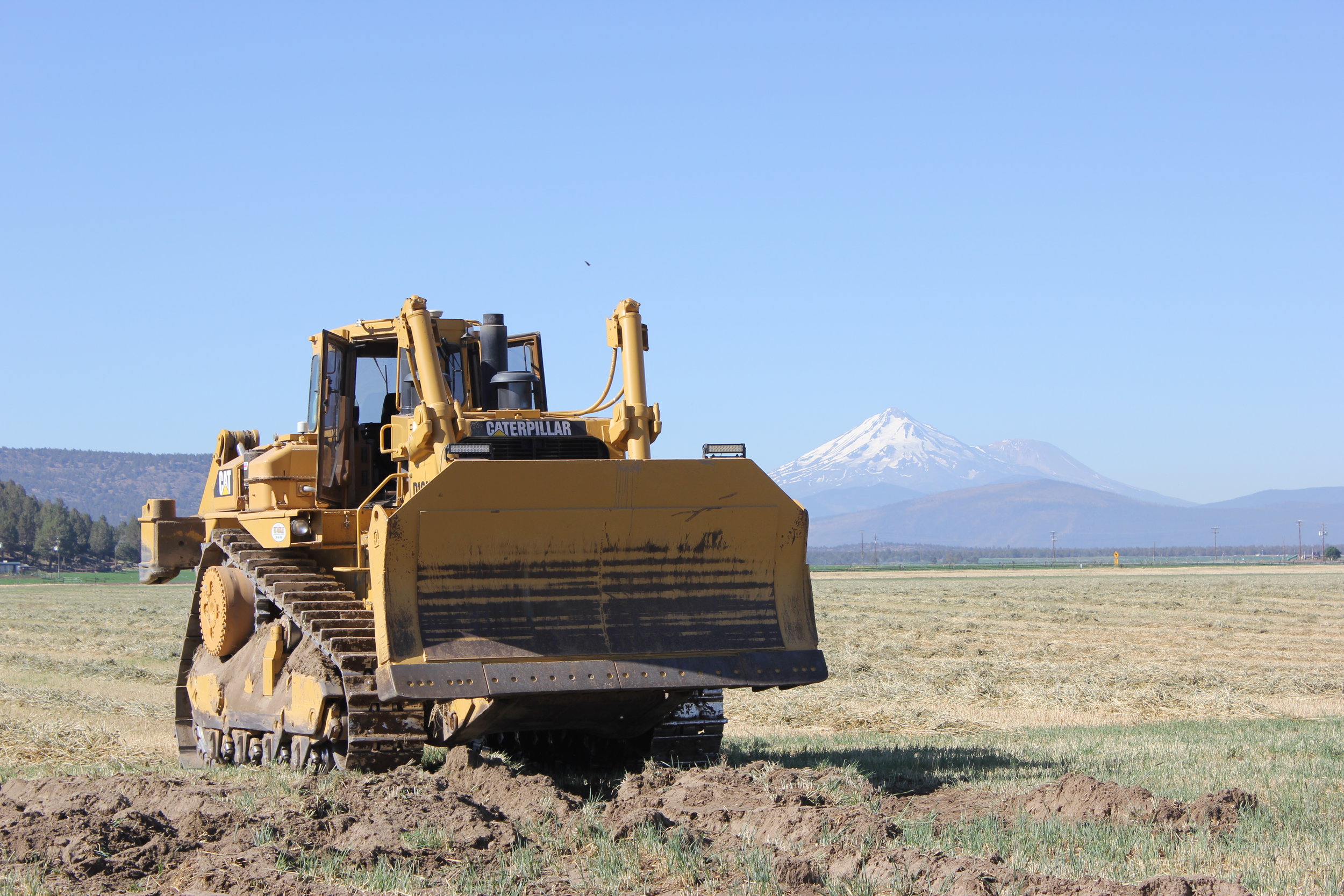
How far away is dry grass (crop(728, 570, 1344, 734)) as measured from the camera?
17047mm

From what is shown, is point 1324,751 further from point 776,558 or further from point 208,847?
point 208,847

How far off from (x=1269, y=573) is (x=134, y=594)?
200ft

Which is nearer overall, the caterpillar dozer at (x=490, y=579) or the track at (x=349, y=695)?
the caterpillar dozer at (x=490, y=579)

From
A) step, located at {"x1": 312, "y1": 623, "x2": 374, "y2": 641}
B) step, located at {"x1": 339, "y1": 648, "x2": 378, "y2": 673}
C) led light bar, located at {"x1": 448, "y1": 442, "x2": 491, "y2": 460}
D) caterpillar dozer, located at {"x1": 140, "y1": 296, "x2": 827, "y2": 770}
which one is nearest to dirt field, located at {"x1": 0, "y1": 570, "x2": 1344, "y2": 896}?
caterpillar dozer, located at {"x1": 140, "y1": 296, "x2": 827, "y2": 770}

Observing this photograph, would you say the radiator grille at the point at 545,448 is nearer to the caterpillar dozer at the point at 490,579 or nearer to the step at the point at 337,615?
the caterpillar dozer at the point at 490,579

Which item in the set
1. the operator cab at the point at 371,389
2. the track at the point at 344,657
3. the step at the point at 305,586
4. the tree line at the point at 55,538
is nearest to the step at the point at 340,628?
the track at the point at 344,657

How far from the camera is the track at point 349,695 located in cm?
944

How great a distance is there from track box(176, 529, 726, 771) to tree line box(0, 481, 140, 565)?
448ft

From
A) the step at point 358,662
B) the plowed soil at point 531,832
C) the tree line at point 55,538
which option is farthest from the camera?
the tree line at point 55,538

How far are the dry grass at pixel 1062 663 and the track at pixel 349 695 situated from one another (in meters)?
5.18

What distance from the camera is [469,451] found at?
9.41 meters

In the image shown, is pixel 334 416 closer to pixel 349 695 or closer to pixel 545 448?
pixel 545 448

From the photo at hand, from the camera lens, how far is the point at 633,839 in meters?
7.37

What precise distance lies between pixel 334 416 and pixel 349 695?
313 centimetres
